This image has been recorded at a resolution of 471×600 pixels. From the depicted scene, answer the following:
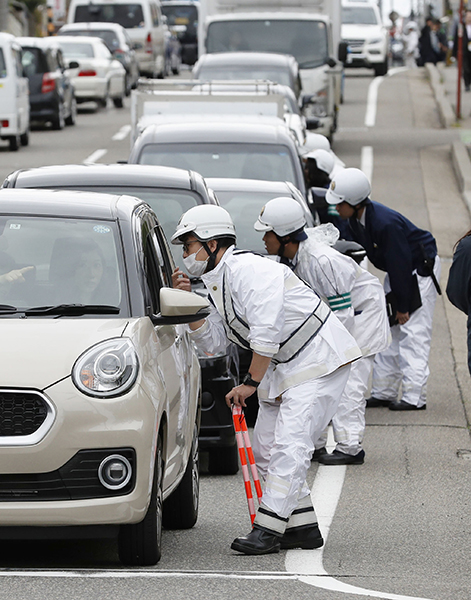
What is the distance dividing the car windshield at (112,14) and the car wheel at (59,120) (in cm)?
1368

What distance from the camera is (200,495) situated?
7.98 meters

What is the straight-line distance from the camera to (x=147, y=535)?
5.89 meters

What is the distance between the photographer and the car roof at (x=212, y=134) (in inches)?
494

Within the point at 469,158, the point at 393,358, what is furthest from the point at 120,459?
the point at 469,158

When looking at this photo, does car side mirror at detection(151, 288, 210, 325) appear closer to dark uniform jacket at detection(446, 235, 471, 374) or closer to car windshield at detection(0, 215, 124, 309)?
car windshield at detection(0, 215, 124, 309)

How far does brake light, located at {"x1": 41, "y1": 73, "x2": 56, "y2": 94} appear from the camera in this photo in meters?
30.2

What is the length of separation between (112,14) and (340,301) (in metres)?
37.1

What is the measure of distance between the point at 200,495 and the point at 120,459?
242 centimetres

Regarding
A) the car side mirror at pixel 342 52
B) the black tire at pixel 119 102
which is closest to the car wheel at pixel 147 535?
the car side mirror at pixel 342 52

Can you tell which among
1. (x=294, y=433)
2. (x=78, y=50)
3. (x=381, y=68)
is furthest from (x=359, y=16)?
(x=294, y=433)

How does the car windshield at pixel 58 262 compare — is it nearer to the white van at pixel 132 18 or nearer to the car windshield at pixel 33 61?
the car windshield at pixel 33 61

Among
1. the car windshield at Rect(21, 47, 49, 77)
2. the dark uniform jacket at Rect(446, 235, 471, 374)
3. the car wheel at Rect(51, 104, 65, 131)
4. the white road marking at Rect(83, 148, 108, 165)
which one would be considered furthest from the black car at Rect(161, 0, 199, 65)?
the dark uniform jacket at Rect(446, 235, 471, 374)

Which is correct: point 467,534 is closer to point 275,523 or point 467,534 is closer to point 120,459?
point 275,523

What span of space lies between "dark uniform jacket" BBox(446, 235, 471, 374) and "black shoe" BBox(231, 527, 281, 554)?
4.11 ft
